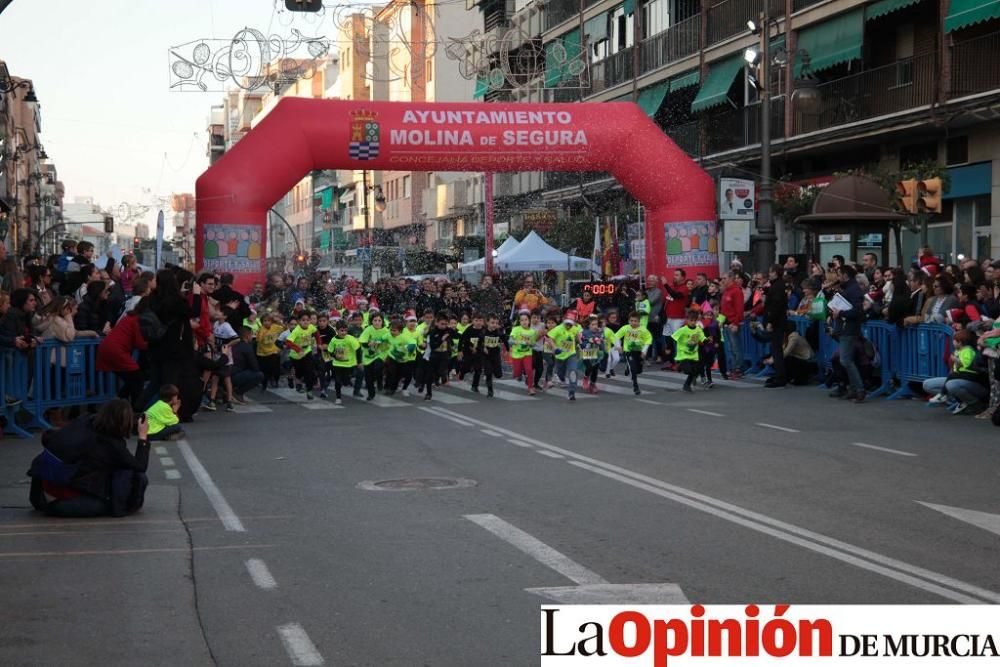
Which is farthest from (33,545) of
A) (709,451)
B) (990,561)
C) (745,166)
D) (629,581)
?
(745,166)

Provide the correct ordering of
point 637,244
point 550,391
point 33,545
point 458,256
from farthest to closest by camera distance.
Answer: point 458,256 < point 637,244 < point 550,391 < point 33,545

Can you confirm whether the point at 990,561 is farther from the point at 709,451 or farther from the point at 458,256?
the point at 458,256

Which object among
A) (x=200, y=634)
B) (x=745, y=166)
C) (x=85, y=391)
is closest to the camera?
(x=200, y=634)

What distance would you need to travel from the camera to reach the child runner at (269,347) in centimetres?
2302

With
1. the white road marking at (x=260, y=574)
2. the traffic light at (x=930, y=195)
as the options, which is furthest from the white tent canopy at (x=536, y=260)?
the white road marking at (x=260, y=574)

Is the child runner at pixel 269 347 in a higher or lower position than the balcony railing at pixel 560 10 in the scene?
lower

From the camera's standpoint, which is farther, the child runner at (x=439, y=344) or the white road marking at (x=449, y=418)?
the child runner at (x=439, y=344)

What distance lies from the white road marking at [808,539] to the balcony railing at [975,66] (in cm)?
1817

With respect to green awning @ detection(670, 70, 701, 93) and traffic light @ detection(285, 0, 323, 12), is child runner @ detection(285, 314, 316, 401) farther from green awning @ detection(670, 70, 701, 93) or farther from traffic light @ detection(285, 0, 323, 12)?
green awning @ detection(670, 70, 701, 93)

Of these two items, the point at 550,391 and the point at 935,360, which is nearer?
the point at 935,360

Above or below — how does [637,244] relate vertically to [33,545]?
above

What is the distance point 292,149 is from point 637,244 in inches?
487

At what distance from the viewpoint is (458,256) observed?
2564 inches

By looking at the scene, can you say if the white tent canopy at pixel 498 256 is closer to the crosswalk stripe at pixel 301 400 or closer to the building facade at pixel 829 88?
the building facade at pixel 829 88
